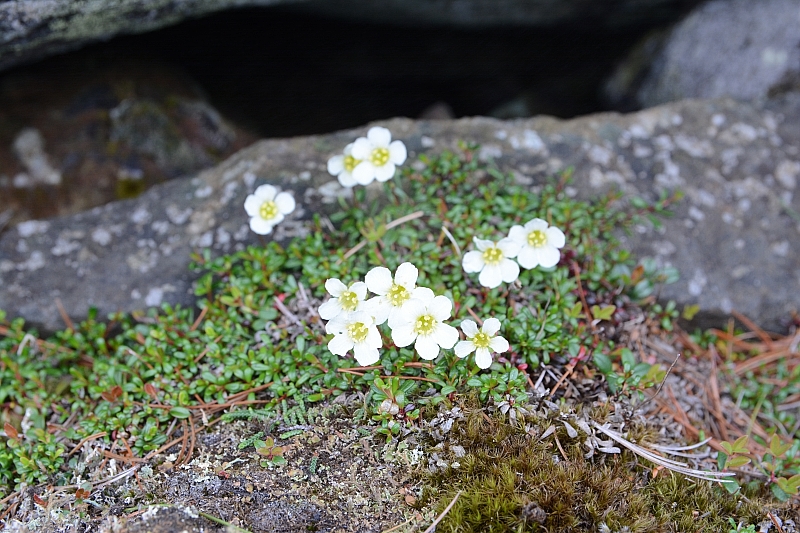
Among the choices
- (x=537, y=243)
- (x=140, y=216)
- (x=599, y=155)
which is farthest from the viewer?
(x=599, y=155)

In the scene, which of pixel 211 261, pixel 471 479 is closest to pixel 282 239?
pixel 211 261

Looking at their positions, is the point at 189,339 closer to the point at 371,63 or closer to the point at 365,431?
the point at 365,431

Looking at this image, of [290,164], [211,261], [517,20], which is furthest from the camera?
[517,20]

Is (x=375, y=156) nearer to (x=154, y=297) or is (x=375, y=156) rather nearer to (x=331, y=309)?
(x=331, y=309)

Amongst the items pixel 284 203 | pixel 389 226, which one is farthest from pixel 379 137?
pixel 284 203

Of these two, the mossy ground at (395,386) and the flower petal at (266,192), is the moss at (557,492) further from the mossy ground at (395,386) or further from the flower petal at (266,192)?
the flower petal at (266,192)
